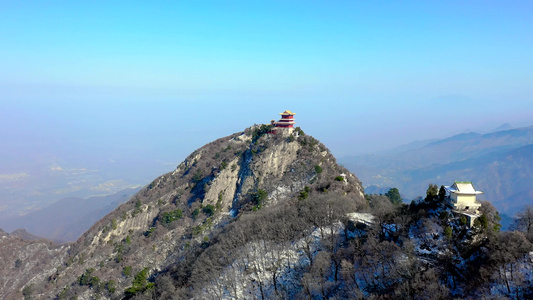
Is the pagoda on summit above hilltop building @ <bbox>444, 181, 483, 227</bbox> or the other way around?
above

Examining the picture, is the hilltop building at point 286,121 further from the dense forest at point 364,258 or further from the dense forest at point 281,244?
the dense forest at point 364,258

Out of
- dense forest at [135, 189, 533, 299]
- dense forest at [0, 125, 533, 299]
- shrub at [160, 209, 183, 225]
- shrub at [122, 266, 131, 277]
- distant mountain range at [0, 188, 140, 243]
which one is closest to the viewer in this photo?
dense forest at [135, 189, 533, 299]

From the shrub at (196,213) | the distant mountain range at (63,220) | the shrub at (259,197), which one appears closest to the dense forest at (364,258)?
the shrub at (259,197)

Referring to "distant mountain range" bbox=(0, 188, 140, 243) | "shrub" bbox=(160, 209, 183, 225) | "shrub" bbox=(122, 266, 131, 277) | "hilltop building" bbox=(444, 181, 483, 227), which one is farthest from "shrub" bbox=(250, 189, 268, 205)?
"distant mountain range" bbox=(0, 188, 140, 243)

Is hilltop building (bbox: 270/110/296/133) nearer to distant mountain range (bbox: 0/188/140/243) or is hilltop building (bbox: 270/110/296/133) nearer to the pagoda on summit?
the pagoda on summit

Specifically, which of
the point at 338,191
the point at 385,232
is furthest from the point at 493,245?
the point at 338,191

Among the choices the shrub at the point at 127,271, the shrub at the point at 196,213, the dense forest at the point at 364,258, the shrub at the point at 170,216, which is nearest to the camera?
the dense forest at the point at 364,258

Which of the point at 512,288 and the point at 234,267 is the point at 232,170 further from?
the point at 512,288
